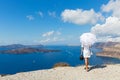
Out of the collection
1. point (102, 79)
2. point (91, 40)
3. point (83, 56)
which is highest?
point (91, 40)

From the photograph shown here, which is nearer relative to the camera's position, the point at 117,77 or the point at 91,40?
the point at 117,77

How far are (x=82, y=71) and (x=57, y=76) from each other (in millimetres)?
2109

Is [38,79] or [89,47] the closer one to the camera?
[38,79]

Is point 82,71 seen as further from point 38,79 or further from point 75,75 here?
point 38,79

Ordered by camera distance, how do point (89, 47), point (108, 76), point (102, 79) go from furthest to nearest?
1. point (89, 47)
2. point (108, 76)
3. point (102, 79)

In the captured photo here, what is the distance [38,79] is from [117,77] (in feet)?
16.3

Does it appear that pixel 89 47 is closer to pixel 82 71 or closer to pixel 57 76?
pixel 82 71

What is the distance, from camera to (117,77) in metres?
11.8

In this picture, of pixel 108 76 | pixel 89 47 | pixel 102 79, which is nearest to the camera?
pixel 102 79

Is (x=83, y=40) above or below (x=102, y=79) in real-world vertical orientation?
above

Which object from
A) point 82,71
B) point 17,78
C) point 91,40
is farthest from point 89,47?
point 17,78

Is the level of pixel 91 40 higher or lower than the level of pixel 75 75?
higher

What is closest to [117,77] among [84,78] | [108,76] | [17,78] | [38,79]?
[108,76]

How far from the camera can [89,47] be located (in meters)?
13.0
